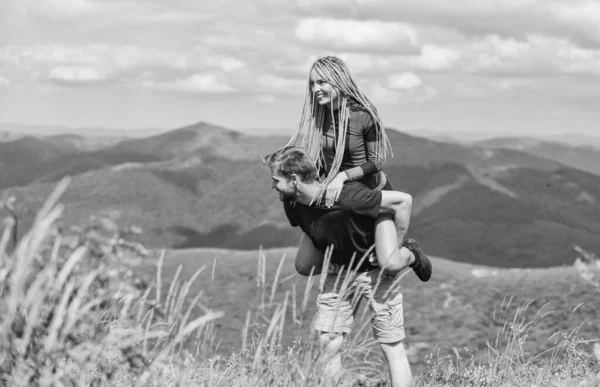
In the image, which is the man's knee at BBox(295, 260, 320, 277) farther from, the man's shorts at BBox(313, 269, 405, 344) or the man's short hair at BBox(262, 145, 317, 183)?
the man's short hair at BBox(262, 145, 317, 183)

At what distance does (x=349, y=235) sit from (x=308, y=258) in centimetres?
39

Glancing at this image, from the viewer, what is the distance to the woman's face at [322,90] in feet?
14.6

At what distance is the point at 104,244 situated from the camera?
Answer: 273cm

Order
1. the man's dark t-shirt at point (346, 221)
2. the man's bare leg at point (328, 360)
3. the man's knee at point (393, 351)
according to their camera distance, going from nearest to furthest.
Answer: the man's bare leg at point (328, 360) → the man's dark t-shirt at point (346, 221) → the man's knee at point (393, 351)

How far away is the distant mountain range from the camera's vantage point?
1417 inches

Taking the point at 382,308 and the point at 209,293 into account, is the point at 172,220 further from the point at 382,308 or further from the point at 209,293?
the point at 382,308

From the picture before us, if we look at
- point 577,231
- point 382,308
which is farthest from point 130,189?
point 382,308

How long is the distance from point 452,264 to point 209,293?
457 centimetres

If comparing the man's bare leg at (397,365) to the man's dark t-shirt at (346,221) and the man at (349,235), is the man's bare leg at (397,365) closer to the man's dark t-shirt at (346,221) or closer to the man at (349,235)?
the man at (349,235)

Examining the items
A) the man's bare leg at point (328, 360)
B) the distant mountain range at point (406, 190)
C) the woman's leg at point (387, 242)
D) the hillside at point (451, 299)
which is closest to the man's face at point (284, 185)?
the woman's leg at point (387, 242)

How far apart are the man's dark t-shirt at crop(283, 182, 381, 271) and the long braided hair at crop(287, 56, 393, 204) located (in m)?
0.21

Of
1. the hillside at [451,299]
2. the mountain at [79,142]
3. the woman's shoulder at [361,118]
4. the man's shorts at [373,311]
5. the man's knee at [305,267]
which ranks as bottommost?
the mountain at [79,142]

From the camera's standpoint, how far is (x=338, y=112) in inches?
180

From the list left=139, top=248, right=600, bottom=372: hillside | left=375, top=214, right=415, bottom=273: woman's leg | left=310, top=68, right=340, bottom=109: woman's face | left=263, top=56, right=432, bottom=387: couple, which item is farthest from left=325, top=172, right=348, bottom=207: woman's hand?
left=139, top=248, right=600, bottom=372: hillside
